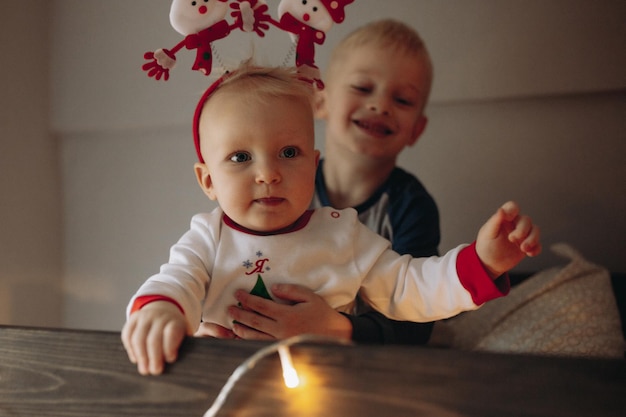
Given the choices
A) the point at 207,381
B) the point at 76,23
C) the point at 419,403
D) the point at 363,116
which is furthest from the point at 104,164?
the point at 419,403

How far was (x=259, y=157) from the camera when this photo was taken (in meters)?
0.75

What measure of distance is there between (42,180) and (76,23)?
441 mm

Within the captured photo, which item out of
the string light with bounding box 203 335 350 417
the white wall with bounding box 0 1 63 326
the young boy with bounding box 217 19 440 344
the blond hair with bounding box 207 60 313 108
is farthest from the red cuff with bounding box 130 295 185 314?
the white wall with bounding box 0 1 63 326

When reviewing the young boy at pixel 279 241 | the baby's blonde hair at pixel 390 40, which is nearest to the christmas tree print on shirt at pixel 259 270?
the young boy at pixel 279 241

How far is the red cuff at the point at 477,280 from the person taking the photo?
0.70 metres

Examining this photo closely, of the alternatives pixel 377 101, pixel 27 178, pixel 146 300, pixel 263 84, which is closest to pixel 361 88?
pixel 377 101

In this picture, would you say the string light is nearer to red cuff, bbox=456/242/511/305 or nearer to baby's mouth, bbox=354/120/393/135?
red cuff, bbox=456/242/511/305

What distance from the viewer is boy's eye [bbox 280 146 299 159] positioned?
0.77 meters

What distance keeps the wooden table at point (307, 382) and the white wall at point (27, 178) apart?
1009 mm

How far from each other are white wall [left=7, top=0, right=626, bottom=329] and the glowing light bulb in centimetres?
95

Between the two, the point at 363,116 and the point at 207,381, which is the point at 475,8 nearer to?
the point at 363,116

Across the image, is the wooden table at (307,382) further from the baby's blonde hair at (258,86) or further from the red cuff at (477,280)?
the baby's blonde hair at (258,86)

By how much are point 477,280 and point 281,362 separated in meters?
0.29

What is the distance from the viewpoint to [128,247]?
1.67 m
